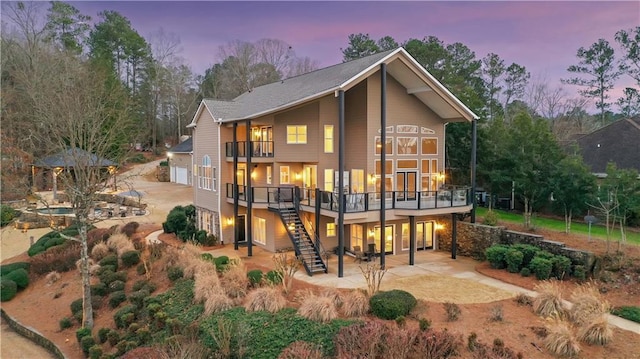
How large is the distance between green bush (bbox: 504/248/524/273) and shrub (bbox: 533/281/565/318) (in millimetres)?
3516

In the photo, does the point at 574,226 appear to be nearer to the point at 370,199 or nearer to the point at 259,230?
the point at 370,199

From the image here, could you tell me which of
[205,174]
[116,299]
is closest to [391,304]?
[116,299]

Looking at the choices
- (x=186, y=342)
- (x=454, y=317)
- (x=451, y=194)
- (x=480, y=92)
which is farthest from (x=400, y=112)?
(x=480, y=92)

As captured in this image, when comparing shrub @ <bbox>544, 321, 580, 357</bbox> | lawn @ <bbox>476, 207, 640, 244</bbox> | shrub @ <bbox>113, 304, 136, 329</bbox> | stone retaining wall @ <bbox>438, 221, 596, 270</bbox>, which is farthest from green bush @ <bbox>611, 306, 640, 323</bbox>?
shrub @ <bbox>113, 304, 136, 329</bbox>

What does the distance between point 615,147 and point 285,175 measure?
23579mm

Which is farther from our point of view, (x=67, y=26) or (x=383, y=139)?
(x=67, y=26)

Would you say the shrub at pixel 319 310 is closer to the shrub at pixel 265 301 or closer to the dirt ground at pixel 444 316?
the shrub at pixel 265 301

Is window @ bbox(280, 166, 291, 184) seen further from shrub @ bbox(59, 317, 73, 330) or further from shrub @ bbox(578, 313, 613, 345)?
shrub @ bbox(578, 313, 613, 345)

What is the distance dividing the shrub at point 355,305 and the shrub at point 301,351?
5.64ft

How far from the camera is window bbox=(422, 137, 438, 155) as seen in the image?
20267 mm

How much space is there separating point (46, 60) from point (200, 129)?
27032 millimetres

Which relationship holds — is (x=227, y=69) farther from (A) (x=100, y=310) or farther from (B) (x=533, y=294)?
(B) (x=533, y=294)

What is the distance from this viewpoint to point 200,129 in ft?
79.4

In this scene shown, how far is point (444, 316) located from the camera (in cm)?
1188
